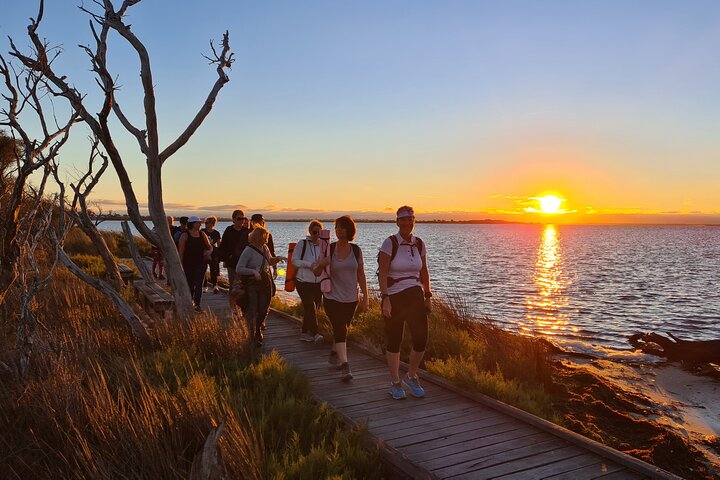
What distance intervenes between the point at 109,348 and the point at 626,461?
622 centimetres

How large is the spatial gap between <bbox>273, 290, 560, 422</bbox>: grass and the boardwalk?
0.41m

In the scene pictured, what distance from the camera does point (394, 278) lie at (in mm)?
5656

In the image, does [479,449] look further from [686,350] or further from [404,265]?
[686,350]

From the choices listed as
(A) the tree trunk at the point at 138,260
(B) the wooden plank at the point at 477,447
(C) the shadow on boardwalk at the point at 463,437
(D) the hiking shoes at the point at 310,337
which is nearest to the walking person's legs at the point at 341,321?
(C) the shadow on boardwalk at the point at 463,437

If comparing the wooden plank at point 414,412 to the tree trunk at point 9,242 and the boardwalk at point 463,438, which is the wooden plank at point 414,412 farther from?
the tree trunk at point 9,242

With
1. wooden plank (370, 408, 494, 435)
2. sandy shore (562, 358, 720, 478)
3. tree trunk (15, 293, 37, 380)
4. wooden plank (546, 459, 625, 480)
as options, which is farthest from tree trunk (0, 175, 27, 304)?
sandy shore (562, 358, 720, 478)

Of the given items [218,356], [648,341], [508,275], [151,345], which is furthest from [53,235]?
[508,275]

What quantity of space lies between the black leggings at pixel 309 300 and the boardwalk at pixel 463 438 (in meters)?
1.71

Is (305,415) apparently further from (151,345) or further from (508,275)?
(508,275)

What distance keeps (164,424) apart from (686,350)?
1327cm

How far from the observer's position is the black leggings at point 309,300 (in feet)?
27.5

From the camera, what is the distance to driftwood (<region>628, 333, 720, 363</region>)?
41.7ft

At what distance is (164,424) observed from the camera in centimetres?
432

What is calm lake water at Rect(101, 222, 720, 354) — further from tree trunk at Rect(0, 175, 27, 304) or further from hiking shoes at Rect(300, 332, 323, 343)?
tree trunk at Rect(0, 175, 27, 304)
